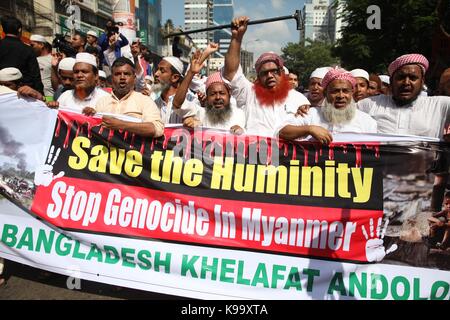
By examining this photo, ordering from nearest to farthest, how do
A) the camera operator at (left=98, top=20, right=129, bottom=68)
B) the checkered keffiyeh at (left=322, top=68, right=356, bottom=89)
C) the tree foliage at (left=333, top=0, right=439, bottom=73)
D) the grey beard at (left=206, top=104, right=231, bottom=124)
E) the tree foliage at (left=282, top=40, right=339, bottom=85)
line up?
the checkered keffiyeh at (left=322, top=68, right=356, bottom=89), the grey beard at (left=206, top=104, right=231, bottom=124), the camera operator at (left=98, top=20, right=129, bottom=68), the tree foliage at (left=333, top=0, right=439, bottom=73), the tree foliage at (left=282, top=40, right=339, bottom=85)

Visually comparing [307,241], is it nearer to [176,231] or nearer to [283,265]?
[283,265]

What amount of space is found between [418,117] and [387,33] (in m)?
19.2

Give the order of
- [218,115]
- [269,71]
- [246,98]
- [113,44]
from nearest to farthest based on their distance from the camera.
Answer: [218,115] → [269,71] → [246,98] → [113,44]

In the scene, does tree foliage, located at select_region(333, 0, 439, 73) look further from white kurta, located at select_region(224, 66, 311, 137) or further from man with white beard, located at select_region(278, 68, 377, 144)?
man with white beard, located at select_region(278, 68, 377, 144)

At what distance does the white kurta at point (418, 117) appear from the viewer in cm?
312

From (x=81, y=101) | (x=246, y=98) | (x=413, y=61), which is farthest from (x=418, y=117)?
(x=81, y=101)

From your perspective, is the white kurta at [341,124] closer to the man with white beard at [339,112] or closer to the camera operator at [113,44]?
the man with white beard at [339,112]

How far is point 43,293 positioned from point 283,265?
6.31 feet

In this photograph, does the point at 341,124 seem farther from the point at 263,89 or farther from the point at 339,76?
the point at 263,89

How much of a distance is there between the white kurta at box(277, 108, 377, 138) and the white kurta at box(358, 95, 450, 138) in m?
0.15

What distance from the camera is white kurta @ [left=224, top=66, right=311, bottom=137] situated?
12.2 feet

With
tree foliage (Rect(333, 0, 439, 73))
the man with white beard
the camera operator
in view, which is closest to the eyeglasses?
the man with white beard

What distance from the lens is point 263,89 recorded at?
3803mm

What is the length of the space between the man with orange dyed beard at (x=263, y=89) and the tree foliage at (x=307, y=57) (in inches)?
3004
